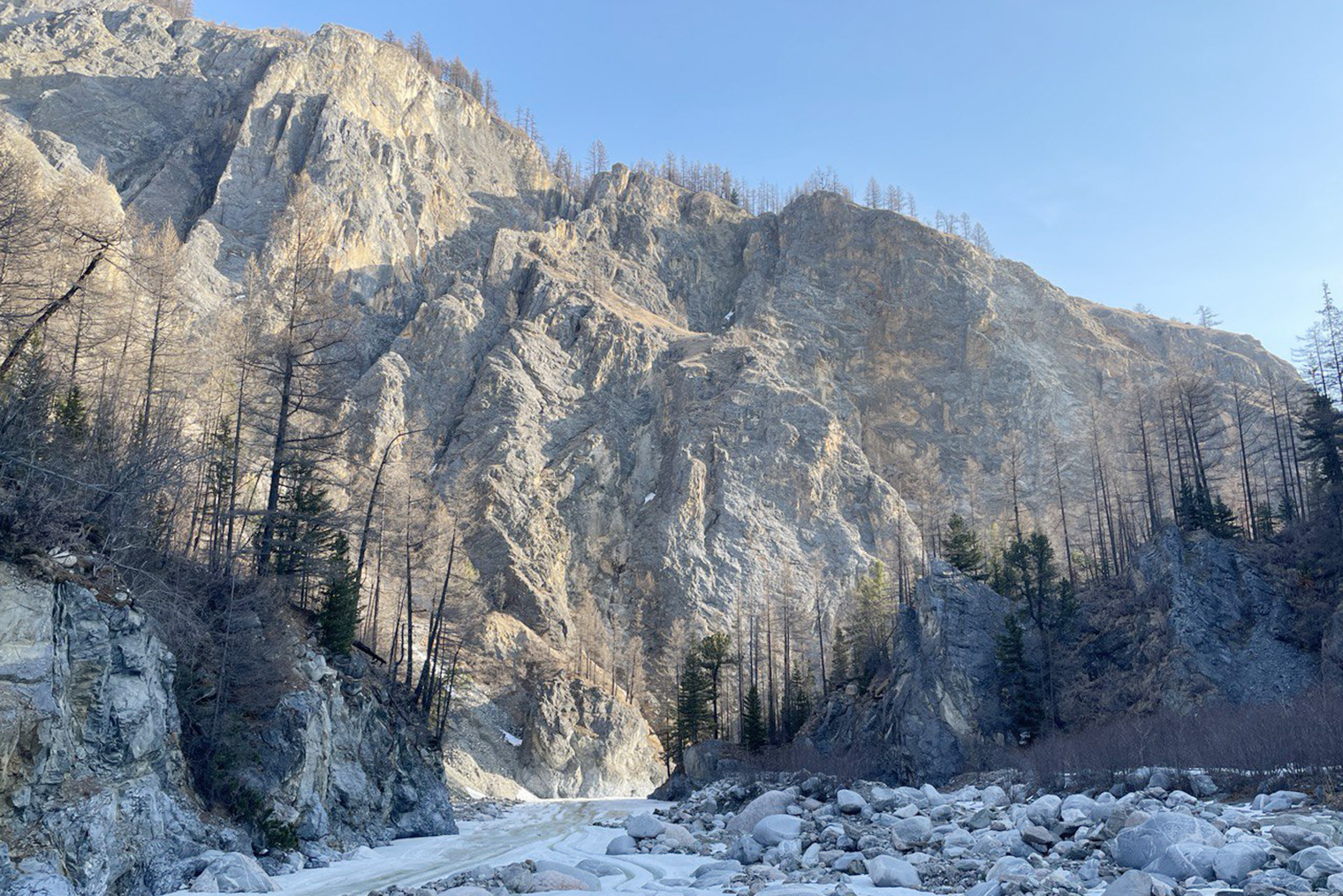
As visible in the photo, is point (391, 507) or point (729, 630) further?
point (729, 630)

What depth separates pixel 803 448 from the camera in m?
91.8

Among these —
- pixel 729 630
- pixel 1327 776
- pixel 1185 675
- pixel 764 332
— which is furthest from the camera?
pixel 764 332

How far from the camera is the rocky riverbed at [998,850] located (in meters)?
10.5

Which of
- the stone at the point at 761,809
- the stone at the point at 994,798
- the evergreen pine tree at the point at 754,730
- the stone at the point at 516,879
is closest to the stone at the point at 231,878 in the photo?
the stone at the point at 516,879

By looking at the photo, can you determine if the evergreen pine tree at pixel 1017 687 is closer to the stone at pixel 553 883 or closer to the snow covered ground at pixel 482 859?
the snow covered ground at pixel 482 859

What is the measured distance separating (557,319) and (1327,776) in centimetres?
8877

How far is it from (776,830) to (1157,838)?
25.6 ft

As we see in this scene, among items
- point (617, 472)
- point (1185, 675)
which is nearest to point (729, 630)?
point (617, 472)

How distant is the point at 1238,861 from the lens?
10320 millimetres

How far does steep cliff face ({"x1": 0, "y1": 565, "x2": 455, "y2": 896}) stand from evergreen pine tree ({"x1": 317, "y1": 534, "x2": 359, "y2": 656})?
4808 millimetres

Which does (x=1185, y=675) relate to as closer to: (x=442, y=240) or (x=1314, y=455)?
(x=1314, y=455)

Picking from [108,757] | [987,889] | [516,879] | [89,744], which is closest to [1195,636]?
[987,889]

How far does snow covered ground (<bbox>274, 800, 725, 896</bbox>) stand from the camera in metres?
14.5

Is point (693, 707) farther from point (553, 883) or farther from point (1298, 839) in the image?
point (1298, 839)
